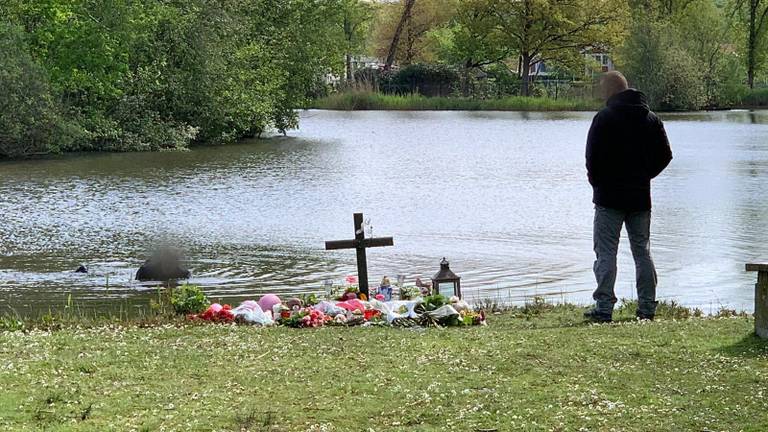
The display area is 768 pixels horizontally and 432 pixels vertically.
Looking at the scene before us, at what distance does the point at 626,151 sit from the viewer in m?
9.52

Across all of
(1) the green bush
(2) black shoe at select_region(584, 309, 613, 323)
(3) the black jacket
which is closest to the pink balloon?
(2) black shoe at select_region(584, 309, 613, 323)

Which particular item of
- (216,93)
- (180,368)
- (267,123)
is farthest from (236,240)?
(267,123)

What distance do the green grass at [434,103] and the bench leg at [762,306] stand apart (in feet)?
203

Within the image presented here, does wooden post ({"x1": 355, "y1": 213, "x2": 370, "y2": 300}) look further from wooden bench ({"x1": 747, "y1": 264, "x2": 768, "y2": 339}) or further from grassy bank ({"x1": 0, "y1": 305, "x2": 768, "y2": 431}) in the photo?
wooden bench ({"x1": 747, "y1": 264, "x2": 768, "y2": 339})

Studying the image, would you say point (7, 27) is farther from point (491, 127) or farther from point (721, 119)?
point (721, 119)

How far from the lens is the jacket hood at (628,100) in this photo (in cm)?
950

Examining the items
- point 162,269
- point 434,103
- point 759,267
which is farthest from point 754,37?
point 759,267

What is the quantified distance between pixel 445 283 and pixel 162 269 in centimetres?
477

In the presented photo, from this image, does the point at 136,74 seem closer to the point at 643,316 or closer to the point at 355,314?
the point at 355,314

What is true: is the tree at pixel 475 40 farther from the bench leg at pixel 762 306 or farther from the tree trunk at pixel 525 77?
the bench leg at pixel 762 306

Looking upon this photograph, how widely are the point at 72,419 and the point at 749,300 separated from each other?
9017mm

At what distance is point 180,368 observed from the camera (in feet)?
24.2

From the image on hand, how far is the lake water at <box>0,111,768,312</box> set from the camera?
1419cm

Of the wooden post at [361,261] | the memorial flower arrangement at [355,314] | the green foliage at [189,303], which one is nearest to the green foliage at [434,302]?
the memorial flower arrangement at [355,314]
